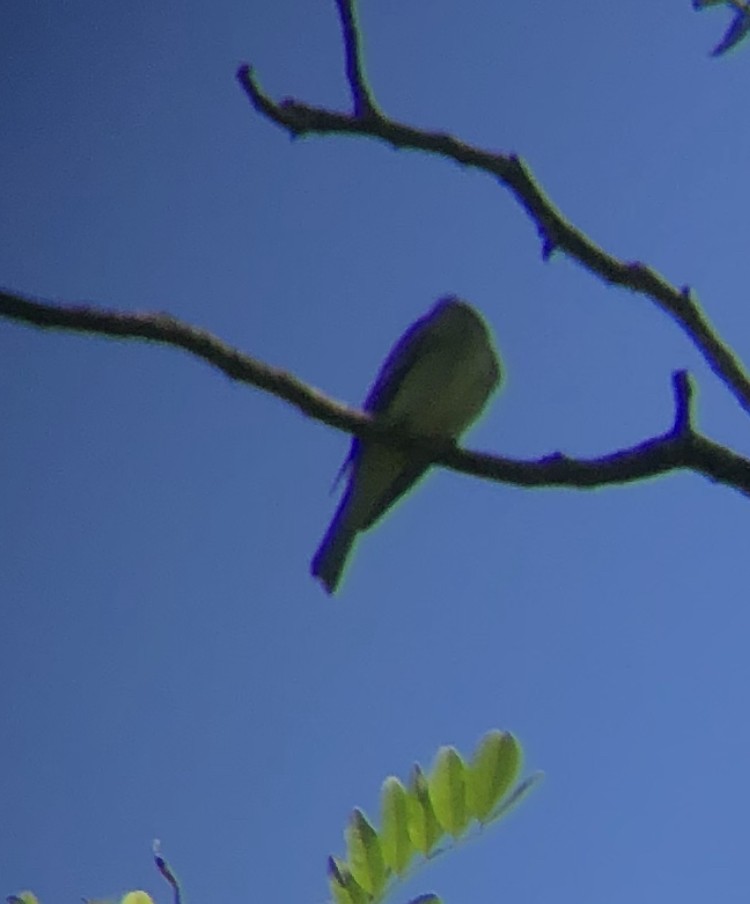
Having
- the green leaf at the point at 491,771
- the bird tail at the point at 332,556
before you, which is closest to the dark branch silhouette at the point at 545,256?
the green leaf at the point at 491,771

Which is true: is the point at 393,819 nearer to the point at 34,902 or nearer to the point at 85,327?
the point at 34,902

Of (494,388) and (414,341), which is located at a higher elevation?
(414,341)

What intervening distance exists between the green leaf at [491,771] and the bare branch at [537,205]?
53 centimetres

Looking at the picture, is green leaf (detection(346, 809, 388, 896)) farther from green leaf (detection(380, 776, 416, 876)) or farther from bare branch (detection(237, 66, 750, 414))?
bare branch (detection(237, 66, 750, 414))

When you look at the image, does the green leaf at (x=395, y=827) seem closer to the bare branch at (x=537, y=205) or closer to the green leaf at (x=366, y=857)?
the green leaf at (x=366, y=857)

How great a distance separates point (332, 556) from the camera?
4016 mm

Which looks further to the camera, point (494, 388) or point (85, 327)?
point (494, 388)

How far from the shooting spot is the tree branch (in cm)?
142

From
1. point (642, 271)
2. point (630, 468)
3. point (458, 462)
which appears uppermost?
point (642, 271)

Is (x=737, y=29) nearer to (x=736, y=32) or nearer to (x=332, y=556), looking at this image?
(x=736, y=32)

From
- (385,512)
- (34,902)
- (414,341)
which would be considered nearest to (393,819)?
(34,902)

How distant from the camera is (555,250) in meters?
1.83

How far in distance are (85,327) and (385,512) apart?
2.94 meters

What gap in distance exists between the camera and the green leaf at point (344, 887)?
4.05 feet
